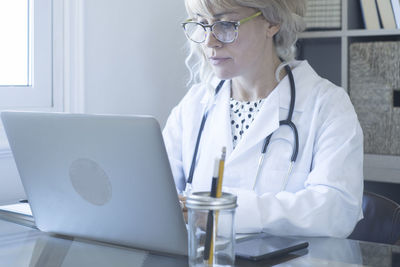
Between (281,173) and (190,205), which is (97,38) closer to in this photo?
(281,173)

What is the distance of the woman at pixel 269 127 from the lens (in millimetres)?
1408

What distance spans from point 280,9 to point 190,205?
1.03 m

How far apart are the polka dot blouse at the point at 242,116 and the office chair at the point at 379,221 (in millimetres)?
403

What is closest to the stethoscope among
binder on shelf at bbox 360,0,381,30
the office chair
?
the office chair

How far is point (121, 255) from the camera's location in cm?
107

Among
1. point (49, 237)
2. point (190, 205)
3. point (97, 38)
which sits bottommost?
point (49, 237)

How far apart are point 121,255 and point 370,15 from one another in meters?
1.72

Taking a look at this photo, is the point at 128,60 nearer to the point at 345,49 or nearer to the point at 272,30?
the point at 272,30

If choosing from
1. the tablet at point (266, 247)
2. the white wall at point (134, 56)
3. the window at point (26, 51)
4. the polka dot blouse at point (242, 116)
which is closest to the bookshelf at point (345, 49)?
the white wall at point (134, 56)

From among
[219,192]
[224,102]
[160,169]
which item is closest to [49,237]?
[160,169]

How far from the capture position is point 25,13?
1.91 metres

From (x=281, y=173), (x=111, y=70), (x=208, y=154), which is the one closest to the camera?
(x=281, y=173)

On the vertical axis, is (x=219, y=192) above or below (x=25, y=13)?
below

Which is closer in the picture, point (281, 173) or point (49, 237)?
point (49, 237)
